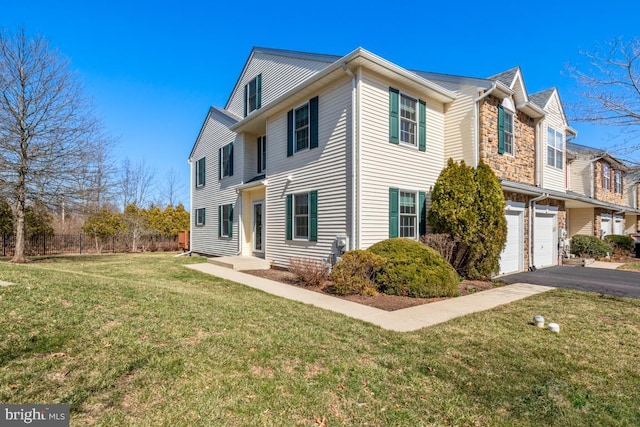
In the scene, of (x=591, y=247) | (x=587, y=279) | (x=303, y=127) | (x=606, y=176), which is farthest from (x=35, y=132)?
(x=606, y=176)

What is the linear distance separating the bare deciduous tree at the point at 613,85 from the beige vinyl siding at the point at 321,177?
548cm

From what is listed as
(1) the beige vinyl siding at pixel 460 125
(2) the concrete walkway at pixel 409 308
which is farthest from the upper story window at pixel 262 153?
(1) the beige vinyl siding at pixel 460 125

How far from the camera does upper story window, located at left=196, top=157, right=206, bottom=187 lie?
17719 mm

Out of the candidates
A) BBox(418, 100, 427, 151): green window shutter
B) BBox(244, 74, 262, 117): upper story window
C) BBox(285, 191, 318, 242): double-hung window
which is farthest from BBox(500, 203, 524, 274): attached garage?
BBox(244, 74, 262, 117): upper story window

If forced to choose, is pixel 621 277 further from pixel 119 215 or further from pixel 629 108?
pixel 119 215

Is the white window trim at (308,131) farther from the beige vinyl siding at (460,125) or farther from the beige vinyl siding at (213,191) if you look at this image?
the beige vinyl siding at (460,125)

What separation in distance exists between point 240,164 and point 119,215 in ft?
41.8

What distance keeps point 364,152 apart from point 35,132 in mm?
13431

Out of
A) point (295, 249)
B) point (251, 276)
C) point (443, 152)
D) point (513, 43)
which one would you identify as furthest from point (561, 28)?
point (251, 276)

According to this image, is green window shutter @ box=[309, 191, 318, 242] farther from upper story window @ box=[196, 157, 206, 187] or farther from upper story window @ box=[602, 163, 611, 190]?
upper story window @ box=[602, 163, 611, 190]

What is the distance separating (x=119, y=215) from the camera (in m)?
21.8

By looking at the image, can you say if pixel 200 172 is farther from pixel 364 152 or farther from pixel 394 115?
pixel 394 115

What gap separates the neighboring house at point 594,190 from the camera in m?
17.4

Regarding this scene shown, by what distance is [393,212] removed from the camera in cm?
945
